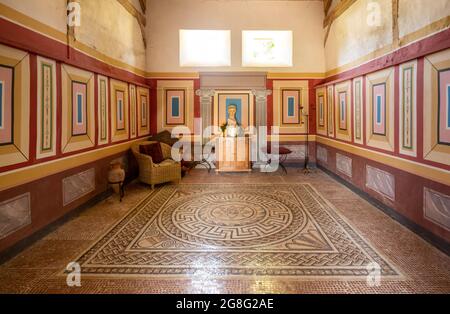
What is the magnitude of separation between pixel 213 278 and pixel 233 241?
90 cm

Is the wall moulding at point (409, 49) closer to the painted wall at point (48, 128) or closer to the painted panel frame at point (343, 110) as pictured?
the painted panel frame at point (343, 110)

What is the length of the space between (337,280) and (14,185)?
3.53 m

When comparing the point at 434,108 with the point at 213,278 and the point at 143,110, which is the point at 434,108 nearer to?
the point at 213,278

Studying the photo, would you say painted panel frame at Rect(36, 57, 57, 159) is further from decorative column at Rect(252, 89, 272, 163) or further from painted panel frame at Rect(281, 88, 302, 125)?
painted panel frame at Rect(281, 88, 302, 125)

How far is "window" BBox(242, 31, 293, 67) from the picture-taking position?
8.58 meters

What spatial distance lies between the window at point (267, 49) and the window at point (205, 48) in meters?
0.58

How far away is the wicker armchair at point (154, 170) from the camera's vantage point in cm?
626

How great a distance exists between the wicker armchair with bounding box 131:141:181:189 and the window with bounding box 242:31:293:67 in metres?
3.90

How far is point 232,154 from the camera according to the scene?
7977mm

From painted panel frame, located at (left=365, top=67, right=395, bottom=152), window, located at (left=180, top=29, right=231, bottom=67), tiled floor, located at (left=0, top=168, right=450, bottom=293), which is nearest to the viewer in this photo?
tiled floor, located at (left=0, top=168, right=450, bottom=293)

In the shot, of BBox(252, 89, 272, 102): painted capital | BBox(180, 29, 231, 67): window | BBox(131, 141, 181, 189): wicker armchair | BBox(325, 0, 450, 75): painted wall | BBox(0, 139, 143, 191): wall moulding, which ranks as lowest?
BBox(131, 141, 181, 189): wicker armchair

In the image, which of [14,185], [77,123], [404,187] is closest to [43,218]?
[14,185]

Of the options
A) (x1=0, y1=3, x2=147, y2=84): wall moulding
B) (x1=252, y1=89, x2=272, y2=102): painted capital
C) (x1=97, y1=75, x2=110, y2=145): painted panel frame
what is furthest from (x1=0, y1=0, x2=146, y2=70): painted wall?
(x1=252, y1=89, x2=272, y2=102): painted capital

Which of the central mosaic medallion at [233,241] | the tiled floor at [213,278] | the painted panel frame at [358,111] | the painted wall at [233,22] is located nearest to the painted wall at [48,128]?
the tiled floor at [213,278]
